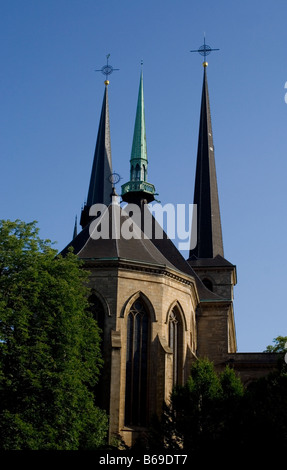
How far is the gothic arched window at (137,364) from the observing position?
34125 millimetres

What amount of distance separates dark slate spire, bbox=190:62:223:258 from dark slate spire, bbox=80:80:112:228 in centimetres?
636

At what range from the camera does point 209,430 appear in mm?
17906

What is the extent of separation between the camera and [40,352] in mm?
26547

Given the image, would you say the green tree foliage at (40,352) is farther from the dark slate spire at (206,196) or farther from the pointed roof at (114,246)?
the dark slate spire at (206,196)

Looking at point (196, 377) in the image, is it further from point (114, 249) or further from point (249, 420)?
point (249, 420)

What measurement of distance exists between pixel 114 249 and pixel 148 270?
1908 millimetres

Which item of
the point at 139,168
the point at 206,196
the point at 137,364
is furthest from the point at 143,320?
the point at 139,168

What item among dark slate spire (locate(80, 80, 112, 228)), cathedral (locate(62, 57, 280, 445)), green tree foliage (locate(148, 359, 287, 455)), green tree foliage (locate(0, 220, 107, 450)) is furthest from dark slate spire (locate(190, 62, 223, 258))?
green tree foliage (locate(148, 359, 287, 455))

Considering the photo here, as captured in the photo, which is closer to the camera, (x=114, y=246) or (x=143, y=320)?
(x=143, y=320)

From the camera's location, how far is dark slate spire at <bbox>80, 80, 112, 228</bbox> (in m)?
53.6

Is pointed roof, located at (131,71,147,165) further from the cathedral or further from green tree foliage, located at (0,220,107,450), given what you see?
green tree foliage, located at (0,220,107,450)

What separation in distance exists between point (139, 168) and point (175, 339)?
733 inches

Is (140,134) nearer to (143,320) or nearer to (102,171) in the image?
(102,171)
